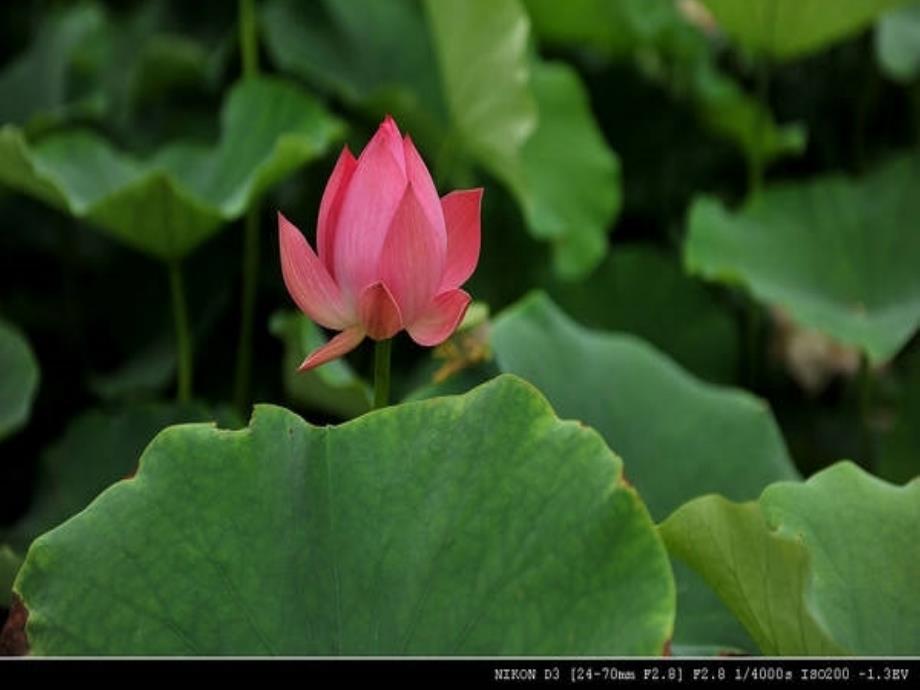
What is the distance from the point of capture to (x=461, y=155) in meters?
1.75

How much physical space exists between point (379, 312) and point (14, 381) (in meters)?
0.58

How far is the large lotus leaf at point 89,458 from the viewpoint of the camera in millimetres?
1370

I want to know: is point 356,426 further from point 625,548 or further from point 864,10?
point 864,10

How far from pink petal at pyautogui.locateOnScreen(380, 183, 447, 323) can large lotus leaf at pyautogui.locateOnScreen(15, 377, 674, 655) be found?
53mm

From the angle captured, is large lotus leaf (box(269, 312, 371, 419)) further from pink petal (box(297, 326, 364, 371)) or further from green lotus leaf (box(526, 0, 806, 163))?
green lotus leaf (box(526, 0, 806, 163))

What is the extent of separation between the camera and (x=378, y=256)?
0.76m

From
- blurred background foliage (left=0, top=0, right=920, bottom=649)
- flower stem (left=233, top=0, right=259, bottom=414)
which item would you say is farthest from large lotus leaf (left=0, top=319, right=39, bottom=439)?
flower stem (left=233, top=0, right=259, bottom=414)

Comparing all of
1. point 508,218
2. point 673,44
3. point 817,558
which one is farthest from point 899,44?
point 817,558

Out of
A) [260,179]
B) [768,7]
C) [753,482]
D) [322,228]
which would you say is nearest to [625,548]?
[322,228]

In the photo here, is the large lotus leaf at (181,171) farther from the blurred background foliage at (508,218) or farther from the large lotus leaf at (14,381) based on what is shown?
the large lotus leaf at (14,381)

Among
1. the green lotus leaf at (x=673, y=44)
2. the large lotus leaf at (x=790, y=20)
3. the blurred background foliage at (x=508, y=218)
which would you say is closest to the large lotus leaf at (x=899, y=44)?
the blurred background foliage at (x=508, y=218)

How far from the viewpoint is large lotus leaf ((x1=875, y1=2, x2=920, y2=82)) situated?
1.88m

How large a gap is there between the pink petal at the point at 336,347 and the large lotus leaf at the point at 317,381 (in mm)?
317
